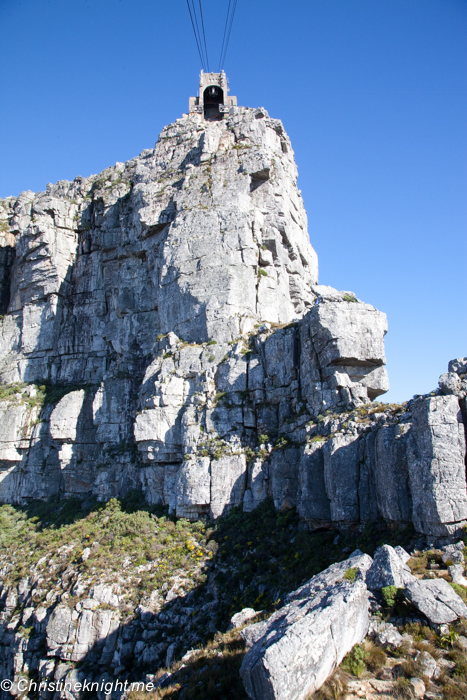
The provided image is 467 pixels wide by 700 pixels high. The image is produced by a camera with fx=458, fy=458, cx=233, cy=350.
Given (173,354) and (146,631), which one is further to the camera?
(173,354)

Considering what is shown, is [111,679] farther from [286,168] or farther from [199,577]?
[286,168]

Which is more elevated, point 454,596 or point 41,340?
point 41,340

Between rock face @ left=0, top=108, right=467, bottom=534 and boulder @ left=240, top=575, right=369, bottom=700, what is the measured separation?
558 cm

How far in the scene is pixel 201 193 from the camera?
122 feet

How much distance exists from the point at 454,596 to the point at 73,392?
113ft

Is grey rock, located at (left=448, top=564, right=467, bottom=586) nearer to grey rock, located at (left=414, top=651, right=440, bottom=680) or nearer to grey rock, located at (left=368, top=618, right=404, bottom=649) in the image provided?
grey rock, located at (left=368, top=618, right=404, bottom=649)

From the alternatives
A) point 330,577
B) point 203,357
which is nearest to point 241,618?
point 330,577

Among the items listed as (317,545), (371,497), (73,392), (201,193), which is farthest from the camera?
(73,392)

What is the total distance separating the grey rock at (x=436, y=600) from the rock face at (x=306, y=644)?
1237 millimetres

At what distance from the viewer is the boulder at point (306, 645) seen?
373 inches

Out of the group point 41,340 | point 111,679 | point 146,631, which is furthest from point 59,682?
point 41,340

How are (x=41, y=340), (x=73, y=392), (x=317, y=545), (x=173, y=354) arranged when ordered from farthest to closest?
(x=41, y=340)
(x=73, y=392)
(x=173, y=354)
(x=317, y=545)

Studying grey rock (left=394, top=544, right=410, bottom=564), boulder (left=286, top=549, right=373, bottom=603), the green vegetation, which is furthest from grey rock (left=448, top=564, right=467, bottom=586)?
the green vegetation

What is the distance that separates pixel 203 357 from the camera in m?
31.5
